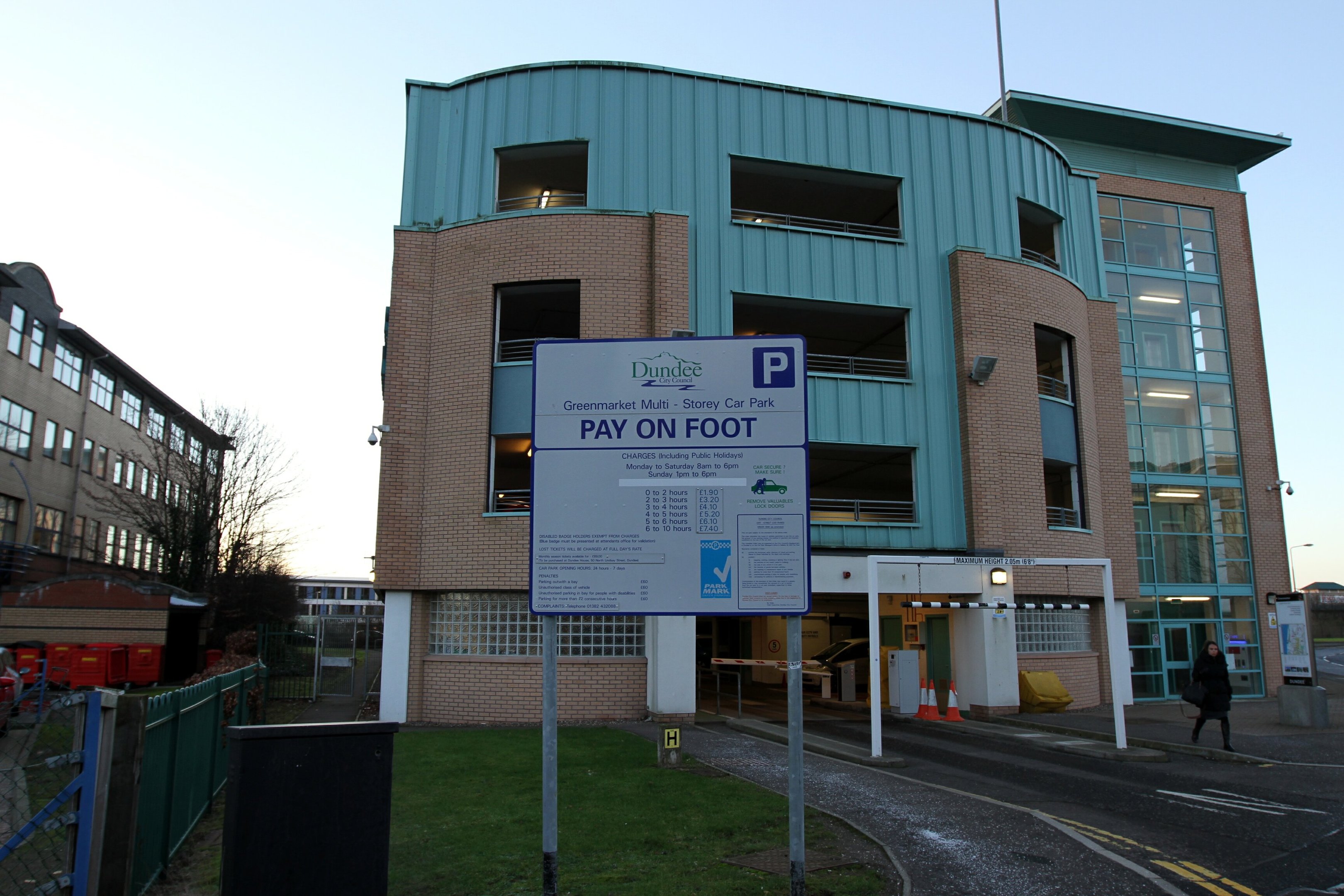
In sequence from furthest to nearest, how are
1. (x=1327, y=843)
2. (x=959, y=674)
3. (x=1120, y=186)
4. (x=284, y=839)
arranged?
(x=1120, y=186)
(x=959, y=674)
(x=1327, y=843)
(x=284, y=839)

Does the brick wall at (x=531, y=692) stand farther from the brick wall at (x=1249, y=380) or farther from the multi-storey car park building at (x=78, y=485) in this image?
the brick wall at (x=1249, y=380)

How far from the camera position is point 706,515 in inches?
237

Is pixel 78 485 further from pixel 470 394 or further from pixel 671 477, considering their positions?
pixel 671 477

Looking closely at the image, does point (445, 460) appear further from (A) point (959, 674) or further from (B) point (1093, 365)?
(B) point (1093, 365)

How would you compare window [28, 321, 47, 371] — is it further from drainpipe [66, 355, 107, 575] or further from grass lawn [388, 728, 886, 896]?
grass lawn [388, 728, 886, 896]

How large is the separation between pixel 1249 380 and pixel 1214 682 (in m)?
17.3

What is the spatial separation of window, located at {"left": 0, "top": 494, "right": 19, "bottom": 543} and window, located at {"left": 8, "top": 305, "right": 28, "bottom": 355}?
639cm

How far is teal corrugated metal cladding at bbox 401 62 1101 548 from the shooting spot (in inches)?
797

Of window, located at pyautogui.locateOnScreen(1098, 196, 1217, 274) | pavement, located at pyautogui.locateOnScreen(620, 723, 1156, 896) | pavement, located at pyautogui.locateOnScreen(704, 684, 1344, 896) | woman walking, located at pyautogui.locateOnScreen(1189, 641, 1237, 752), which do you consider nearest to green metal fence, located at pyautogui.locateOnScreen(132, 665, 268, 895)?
pavement, located at pyautogui.locateOnScreen(620, 723, 1156, 896)

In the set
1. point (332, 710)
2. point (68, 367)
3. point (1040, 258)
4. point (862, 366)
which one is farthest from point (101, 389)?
point (1040, 258)

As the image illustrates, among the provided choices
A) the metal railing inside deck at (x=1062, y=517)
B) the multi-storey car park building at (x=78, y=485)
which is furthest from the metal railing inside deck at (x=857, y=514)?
the multi-storey car park building at (x=78, y=485)

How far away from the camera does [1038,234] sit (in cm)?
2636

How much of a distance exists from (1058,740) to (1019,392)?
867cm

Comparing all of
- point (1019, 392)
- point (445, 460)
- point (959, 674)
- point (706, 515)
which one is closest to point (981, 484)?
point (1019, 392)
